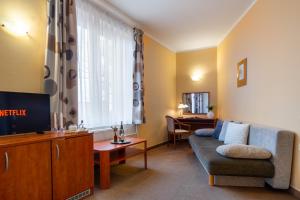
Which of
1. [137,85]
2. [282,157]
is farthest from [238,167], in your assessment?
[137,85]

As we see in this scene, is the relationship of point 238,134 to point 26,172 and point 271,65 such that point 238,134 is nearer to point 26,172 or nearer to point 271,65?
point 271,65

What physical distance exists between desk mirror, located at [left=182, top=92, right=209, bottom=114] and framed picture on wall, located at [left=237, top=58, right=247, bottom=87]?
202cm

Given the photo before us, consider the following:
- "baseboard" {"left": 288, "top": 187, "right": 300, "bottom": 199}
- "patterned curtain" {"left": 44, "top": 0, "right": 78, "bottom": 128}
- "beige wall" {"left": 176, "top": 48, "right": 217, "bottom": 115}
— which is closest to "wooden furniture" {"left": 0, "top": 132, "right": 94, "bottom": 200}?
"patterned curtain" {"left": 44, "top": 0, "right": 78, "bottom": 128}

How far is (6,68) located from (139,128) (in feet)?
9.58

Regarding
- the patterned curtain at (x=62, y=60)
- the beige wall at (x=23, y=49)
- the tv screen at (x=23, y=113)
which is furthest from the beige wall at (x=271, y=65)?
the beige wall at (x=23, y=49)

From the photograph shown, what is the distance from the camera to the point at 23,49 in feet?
7.32

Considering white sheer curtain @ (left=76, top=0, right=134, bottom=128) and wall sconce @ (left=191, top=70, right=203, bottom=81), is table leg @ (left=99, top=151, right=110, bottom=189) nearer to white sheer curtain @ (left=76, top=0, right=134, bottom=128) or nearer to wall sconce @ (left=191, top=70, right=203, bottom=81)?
white sheer curtain @ (left=76, top=0, right=134, bottom=128)

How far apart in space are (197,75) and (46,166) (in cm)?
524

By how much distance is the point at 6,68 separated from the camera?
207 centimetres

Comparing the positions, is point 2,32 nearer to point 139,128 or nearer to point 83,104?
point 83,104

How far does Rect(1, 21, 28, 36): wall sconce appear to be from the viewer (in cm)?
207

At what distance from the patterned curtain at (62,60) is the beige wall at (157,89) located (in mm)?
2219

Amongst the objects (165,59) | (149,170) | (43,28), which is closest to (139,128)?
(149,170)

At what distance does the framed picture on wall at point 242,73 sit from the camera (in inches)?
146
